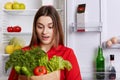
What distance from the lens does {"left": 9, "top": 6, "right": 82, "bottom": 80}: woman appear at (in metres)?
1.18

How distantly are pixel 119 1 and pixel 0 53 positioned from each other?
118 centimetres

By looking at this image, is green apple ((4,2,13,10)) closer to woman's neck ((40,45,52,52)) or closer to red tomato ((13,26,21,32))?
red tomato ((13,26,21,32))

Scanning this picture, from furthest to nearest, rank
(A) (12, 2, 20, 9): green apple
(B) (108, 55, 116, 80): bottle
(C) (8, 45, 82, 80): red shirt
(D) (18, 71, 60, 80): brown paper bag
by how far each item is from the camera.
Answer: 1. (A) (12, 2, 20, 9): green apple
2. (B) (108, 55, 116, 80): bottle
3. (C) (8, 45, 82, 80): red shirt
4. (D) (18, 71, 60, 80): brown paper bag

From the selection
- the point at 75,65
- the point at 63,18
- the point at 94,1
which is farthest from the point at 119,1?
the point at 75,65

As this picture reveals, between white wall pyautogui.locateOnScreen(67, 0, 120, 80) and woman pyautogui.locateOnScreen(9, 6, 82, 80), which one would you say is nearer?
woman pyautogui.locateOnScreen(9, 6, 82, 80)

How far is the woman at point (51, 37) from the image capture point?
1.18 meters

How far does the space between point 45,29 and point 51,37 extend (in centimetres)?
6

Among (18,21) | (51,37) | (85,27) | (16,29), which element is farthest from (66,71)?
(18,21)

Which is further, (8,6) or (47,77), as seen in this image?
A: (8,6)

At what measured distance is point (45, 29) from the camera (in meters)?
1.17

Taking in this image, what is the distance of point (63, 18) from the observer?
2230 mm

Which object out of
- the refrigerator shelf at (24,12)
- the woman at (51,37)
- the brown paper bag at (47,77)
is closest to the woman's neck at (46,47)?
the woman at (51,37)

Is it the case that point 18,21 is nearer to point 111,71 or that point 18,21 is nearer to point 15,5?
point 15,5

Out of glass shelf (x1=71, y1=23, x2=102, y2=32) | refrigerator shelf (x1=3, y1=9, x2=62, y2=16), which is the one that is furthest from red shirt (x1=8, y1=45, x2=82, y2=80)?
refrigerator shelf (x1=3, y1=9, x2=62, y2=16)
